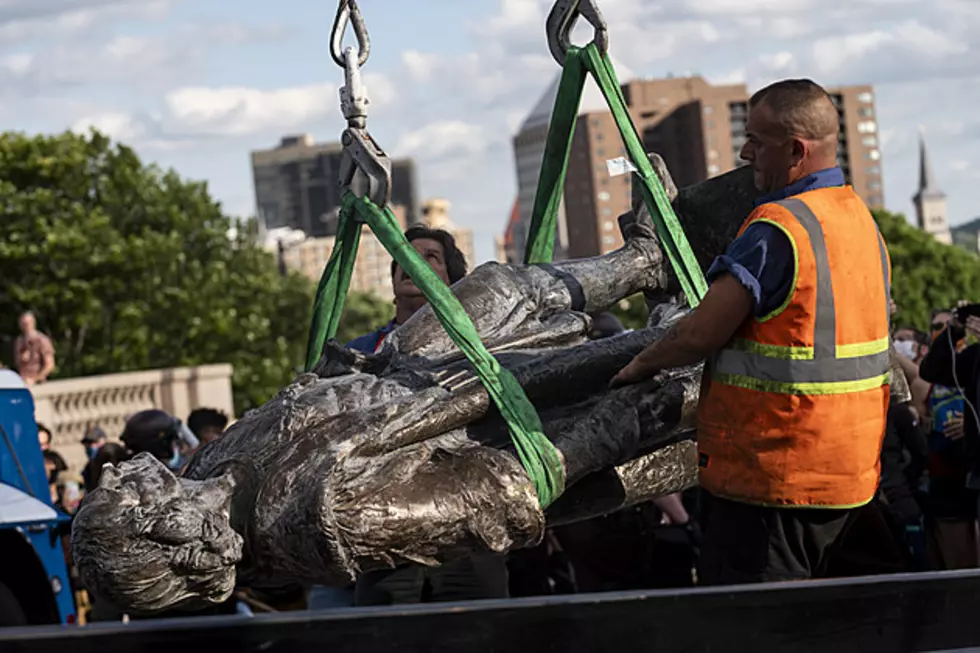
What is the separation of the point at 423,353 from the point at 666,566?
474cm

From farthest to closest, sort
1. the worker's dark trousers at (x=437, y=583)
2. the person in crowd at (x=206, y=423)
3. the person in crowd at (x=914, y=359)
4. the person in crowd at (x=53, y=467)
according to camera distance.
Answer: the person in crowd at (x=53, y=467) → the person in crowd at (x=206, y=423) → the person in crowd at (x=914, y=359) → the worker's dark trousers at (x=437, y=583)

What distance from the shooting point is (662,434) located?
194 inches

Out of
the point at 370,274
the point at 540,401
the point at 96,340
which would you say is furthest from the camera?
the point at 370,274

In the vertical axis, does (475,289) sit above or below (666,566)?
above

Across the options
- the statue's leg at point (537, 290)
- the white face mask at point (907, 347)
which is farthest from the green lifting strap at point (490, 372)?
the white face mask at point (907, 347)

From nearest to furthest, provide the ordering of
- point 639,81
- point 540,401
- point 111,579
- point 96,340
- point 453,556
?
point 111,579 → point 453,556 → point 540,401 → point 96,340 → point 639,81

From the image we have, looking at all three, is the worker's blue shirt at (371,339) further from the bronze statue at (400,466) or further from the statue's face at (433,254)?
the bronze statue at (400,466)

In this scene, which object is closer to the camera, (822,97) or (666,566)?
(822,97)

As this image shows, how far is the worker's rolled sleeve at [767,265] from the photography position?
4.29m

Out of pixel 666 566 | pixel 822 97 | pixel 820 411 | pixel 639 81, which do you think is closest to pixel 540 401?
pixel 820 411

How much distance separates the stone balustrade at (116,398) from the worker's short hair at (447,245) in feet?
54.6

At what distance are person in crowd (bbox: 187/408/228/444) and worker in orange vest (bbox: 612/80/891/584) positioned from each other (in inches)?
250

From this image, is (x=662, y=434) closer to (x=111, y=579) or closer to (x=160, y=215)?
(x=111, y=579)

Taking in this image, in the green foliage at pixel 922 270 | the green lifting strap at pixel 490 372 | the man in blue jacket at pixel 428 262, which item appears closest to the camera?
the green lifting strap at pixel 490 372
